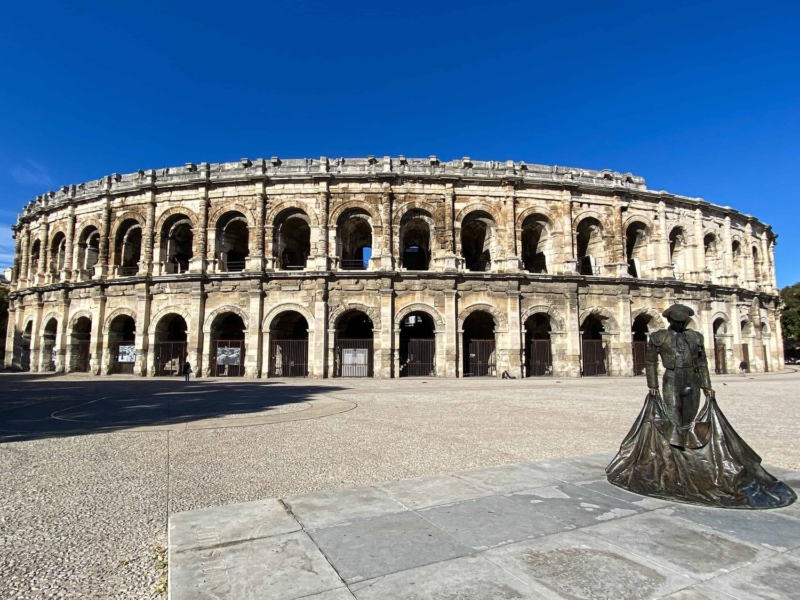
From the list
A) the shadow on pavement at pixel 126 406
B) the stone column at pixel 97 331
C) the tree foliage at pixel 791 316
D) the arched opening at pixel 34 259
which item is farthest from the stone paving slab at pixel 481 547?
the tree foliage at pixel 791 316

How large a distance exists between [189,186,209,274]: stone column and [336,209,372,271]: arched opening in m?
6.49

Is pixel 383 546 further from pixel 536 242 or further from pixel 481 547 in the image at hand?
pixel 536 242

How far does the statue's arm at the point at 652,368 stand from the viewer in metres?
4.60

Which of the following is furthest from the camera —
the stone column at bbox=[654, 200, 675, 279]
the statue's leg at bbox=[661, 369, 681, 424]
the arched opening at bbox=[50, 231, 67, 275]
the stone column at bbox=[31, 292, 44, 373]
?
the arched opening at bbox=[50, 231, 67, 275]

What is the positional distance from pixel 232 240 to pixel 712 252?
2736 cm

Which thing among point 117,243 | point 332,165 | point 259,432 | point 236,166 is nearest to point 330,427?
point 259,432

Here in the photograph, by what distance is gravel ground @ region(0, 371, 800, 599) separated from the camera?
3.17 metres

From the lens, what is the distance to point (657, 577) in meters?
2.52

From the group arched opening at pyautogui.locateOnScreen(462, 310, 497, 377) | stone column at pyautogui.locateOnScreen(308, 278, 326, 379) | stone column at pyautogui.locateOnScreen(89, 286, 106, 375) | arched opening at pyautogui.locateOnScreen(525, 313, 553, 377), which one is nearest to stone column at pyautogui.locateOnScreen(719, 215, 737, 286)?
arched opening at pyautogui.locateOnScreen(525, 313, 553, 377)

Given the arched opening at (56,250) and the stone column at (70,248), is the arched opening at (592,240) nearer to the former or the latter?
the stone column at (70,248)

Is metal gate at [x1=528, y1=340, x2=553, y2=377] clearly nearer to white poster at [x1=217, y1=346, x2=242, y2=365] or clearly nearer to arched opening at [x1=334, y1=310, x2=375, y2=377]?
arched opening at [x1=334, y1=310, x2=375, y2=377]

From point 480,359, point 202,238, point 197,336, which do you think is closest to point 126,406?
point 197,336

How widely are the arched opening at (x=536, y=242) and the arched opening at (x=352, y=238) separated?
27.9 ft

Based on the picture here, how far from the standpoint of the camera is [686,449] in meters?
4.20
